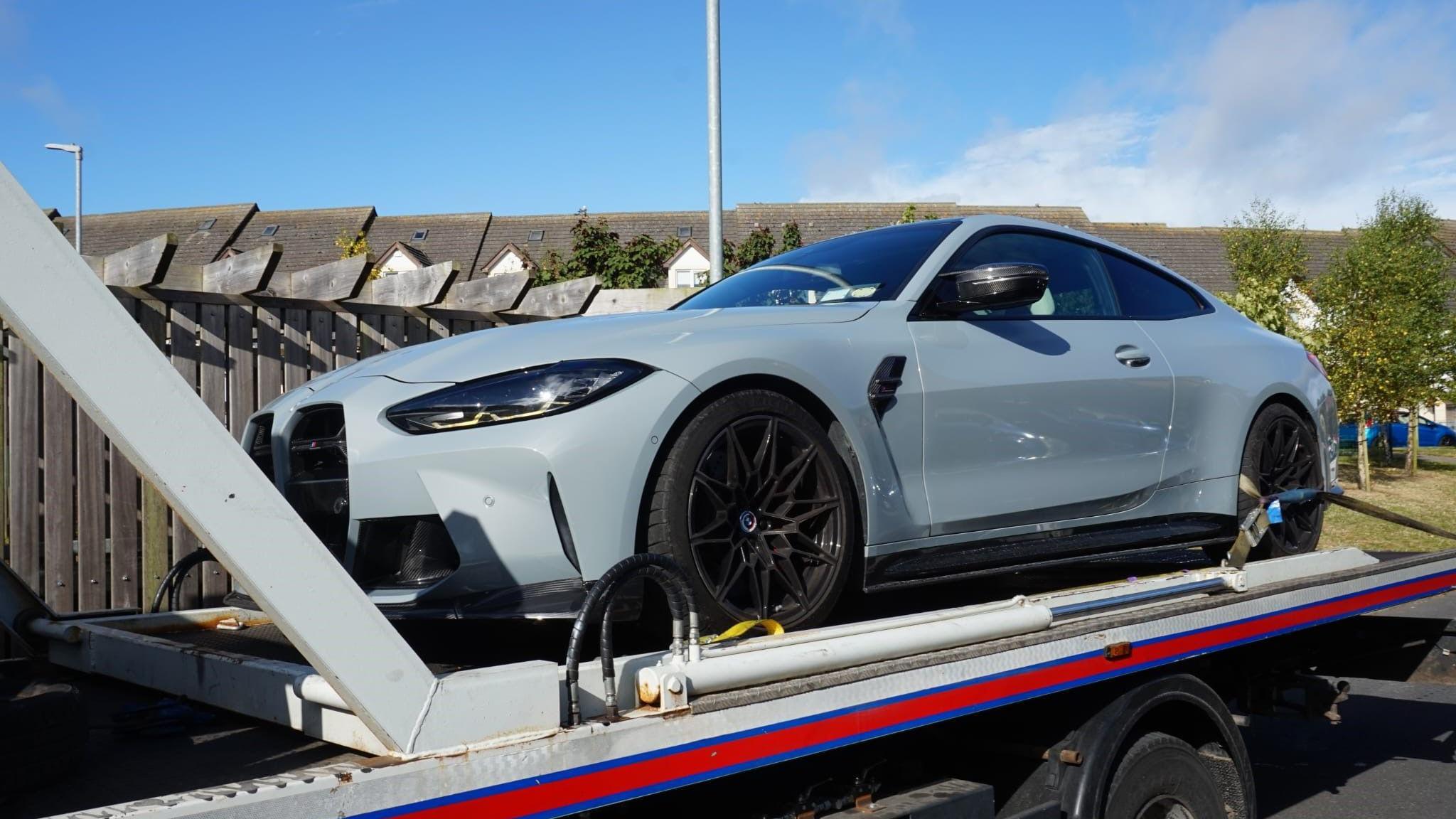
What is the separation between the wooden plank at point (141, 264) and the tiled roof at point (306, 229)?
3620cm

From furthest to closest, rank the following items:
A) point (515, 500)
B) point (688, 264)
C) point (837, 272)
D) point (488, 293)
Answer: point (688, 264) → point (488, 293) → point (837, 272) → point (515, 500)

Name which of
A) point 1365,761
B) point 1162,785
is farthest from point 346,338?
point 1365,761

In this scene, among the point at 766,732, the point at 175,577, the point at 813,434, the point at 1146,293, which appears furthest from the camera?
the point at 1146,293

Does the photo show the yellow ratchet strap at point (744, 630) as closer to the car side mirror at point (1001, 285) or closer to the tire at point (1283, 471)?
the car side mirror at point (1001, 285)

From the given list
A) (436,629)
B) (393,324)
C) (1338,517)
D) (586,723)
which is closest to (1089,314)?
(436,629)

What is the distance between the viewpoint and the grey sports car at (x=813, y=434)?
2.67 meters

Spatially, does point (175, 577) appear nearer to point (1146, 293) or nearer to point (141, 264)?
point (141, 264)

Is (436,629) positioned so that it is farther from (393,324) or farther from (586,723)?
(393,324)

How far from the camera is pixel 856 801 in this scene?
9.02 feet

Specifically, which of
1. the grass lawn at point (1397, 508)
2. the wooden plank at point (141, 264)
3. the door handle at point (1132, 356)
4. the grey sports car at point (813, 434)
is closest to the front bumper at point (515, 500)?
the grey sports car at point (813, 434)

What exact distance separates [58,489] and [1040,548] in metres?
4.61

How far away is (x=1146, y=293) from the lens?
4590 millimetres

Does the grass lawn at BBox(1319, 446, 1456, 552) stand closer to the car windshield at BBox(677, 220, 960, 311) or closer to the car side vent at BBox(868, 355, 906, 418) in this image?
the car windshield at BBox(677, 220, 960, 311)

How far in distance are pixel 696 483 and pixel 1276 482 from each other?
9.58 ft
